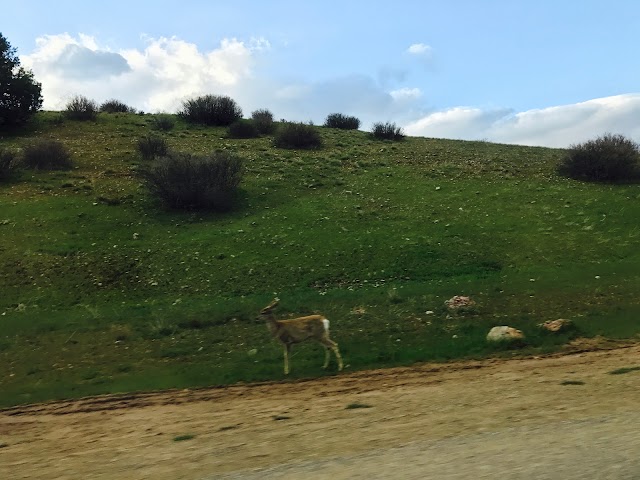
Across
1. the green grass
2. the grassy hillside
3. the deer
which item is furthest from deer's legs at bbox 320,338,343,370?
the green grass

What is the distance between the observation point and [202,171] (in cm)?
2825

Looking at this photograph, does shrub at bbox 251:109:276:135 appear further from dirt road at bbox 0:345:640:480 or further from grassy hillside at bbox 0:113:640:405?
dirt road at bbox 0:345:640:480

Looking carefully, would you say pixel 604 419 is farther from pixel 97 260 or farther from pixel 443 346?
pixel 97 260

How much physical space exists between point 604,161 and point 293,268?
22.2 m

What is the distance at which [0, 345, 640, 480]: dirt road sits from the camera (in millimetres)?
6758

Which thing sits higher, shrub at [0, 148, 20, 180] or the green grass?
shrub at [0, 148, 20, 180]

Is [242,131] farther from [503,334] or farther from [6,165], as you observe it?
[503,334]

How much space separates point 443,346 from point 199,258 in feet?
36.2

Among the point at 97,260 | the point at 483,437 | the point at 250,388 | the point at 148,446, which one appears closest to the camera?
the point at 483,437

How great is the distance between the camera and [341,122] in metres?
63.5

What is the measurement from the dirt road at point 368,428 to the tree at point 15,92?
135 feet

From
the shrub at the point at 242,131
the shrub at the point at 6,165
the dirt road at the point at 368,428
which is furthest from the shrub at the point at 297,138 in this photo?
the dirt road at the point at 368,428

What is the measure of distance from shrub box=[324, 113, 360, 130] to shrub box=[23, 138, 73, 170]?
34153 millimetres

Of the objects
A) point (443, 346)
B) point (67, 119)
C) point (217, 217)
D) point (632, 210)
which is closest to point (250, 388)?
point (443, 346)
